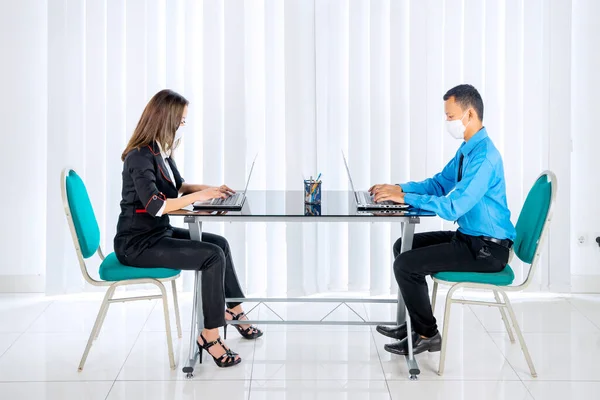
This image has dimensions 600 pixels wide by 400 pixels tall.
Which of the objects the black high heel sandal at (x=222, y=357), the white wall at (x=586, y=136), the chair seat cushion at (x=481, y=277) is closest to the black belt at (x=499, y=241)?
the chair seat cushion at (x=481, y=277)

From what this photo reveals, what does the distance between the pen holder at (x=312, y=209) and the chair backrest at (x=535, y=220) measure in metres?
0.85

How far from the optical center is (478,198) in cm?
324

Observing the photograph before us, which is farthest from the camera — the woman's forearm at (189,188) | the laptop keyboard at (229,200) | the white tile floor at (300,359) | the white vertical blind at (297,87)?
the white vertical blind at (297,87)

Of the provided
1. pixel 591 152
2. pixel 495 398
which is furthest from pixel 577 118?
pixel 495 398

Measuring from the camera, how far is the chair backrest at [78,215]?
3.26m

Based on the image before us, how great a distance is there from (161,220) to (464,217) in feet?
4.16

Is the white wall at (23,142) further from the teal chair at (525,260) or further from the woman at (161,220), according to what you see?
the teal chair at (525,260)

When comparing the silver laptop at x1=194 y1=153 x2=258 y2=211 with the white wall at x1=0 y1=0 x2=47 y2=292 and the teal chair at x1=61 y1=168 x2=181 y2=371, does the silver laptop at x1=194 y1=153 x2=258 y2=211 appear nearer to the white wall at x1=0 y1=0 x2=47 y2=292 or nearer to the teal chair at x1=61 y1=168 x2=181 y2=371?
the teal chair at x1=61 y1=168 x2=181 y2=371

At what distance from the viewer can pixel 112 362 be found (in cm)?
348

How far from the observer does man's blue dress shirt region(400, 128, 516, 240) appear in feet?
10.6

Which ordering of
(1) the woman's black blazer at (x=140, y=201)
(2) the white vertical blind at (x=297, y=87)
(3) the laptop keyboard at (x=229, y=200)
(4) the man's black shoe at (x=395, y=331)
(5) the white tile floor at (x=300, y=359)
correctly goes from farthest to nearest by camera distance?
(2) the white vertical blind at (x=297, y=87), (4) the man's black shoe at (x=395, y=331), (3) the laptop keyboard at (x=229, y=200), (1) the woman's black blazer at (x=140, y=201), (5) the white tile floor at (x=300, y=359)

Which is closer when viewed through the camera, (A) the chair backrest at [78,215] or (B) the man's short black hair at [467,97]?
(A) the chair backrest at [78,215]

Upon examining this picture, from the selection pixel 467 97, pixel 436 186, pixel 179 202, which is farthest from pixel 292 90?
pixel 179 202

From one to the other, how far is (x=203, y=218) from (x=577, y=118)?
8.16 feet
